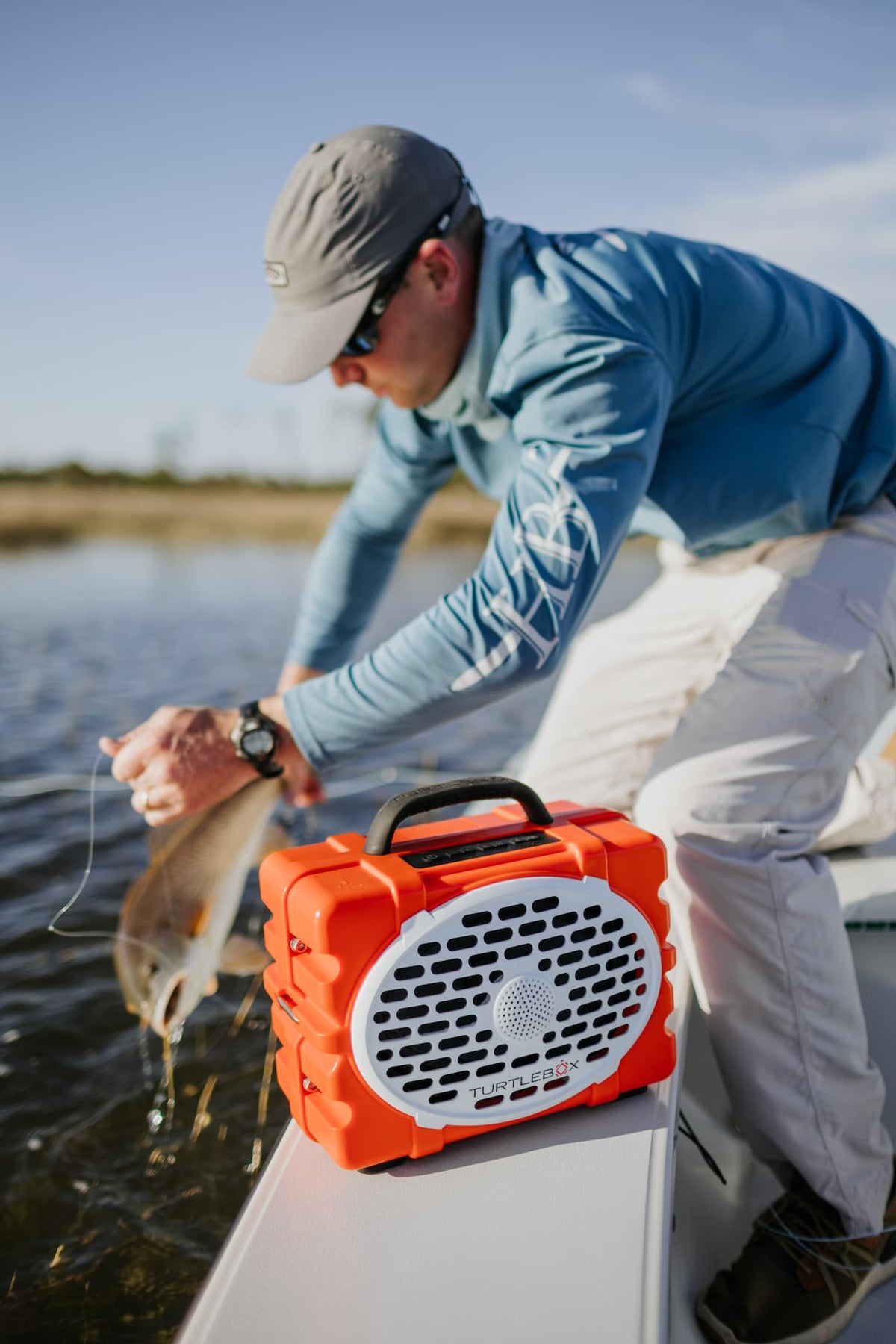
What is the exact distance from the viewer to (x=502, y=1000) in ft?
4.40

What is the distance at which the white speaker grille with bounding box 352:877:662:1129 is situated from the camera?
50.7 inches

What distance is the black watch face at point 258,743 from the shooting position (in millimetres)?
1870

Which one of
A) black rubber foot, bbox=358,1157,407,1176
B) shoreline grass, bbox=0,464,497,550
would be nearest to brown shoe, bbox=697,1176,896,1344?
black rubber foot, bbox=358,1157,407,1176

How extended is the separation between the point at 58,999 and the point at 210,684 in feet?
15.2

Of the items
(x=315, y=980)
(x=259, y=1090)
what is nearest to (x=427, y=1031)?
(x=315, y=980)

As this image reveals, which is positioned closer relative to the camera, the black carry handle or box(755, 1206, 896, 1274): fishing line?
the black carry handle

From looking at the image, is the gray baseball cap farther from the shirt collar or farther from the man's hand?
the man's hand

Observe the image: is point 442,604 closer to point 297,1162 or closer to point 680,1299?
point 297,1162

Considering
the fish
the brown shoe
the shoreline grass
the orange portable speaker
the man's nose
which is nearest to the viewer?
the orange portable speaker

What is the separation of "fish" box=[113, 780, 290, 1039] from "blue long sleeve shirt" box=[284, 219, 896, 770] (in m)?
0.71

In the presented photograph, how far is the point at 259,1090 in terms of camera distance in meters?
2.97

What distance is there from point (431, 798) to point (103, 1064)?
86.8 inches

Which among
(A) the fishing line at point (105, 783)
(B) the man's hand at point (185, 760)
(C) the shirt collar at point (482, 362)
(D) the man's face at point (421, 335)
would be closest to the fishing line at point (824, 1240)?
(B) the man's hand at point (185, 760)

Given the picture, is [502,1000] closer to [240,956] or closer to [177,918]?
[177,918]
